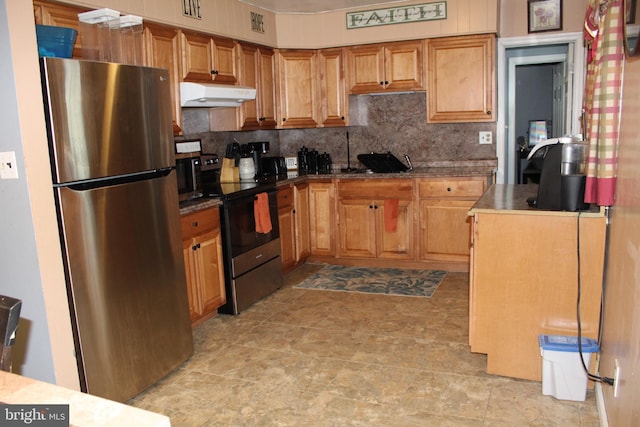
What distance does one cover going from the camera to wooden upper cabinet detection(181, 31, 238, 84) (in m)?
3.76

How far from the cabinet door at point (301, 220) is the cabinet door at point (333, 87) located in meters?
0.72

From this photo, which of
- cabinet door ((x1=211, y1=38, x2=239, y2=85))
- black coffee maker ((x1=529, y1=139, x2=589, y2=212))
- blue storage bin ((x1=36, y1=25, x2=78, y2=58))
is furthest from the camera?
cabinet door ((x1=211, y1=38, x2=239, y2=85))

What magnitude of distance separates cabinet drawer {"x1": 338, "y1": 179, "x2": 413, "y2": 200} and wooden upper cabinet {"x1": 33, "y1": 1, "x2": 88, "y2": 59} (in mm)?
2570

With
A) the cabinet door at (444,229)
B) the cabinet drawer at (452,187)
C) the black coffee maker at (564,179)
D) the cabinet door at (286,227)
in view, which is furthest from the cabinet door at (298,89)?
the black coffee maker at (564,179)

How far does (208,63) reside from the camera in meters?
3.98

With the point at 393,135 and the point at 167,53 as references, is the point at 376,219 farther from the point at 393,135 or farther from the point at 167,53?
the point at 167,53

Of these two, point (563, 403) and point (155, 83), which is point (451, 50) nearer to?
point (155, 83)

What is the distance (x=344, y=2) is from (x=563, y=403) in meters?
3.58

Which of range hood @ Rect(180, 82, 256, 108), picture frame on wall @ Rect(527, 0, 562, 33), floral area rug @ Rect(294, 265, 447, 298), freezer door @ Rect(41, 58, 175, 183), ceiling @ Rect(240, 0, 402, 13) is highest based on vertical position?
ceiling @ Rect(240, 0, 402, 13)

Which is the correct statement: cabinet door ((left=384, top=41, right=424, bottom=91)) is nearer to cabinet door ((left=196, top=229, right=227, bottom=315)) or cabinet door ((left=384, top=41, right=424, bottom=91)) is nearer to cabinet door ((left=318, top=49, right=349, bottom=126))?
cabinet door ((left=318, top=49, right=349, bottom=126))

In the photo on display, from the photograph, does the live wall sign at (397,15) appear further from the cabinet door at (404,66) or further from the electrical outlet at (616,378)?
the electrical outlet at (616,378)

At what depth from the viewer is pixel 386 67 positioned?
4828mm

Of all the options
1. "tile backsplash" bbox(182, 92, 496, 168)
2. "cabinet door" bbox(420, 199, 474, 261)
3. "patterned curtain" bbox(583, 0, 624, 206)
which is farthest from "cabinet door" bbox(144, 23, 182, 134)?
"patterned curtain" bbox(583, 0, 624, 206)

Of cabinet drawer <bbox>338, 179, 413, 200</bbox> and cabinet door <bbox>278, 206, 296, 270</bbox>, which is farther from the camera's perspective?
cabinet drawer <bbox>338, 179, 413, 200</bbox>
